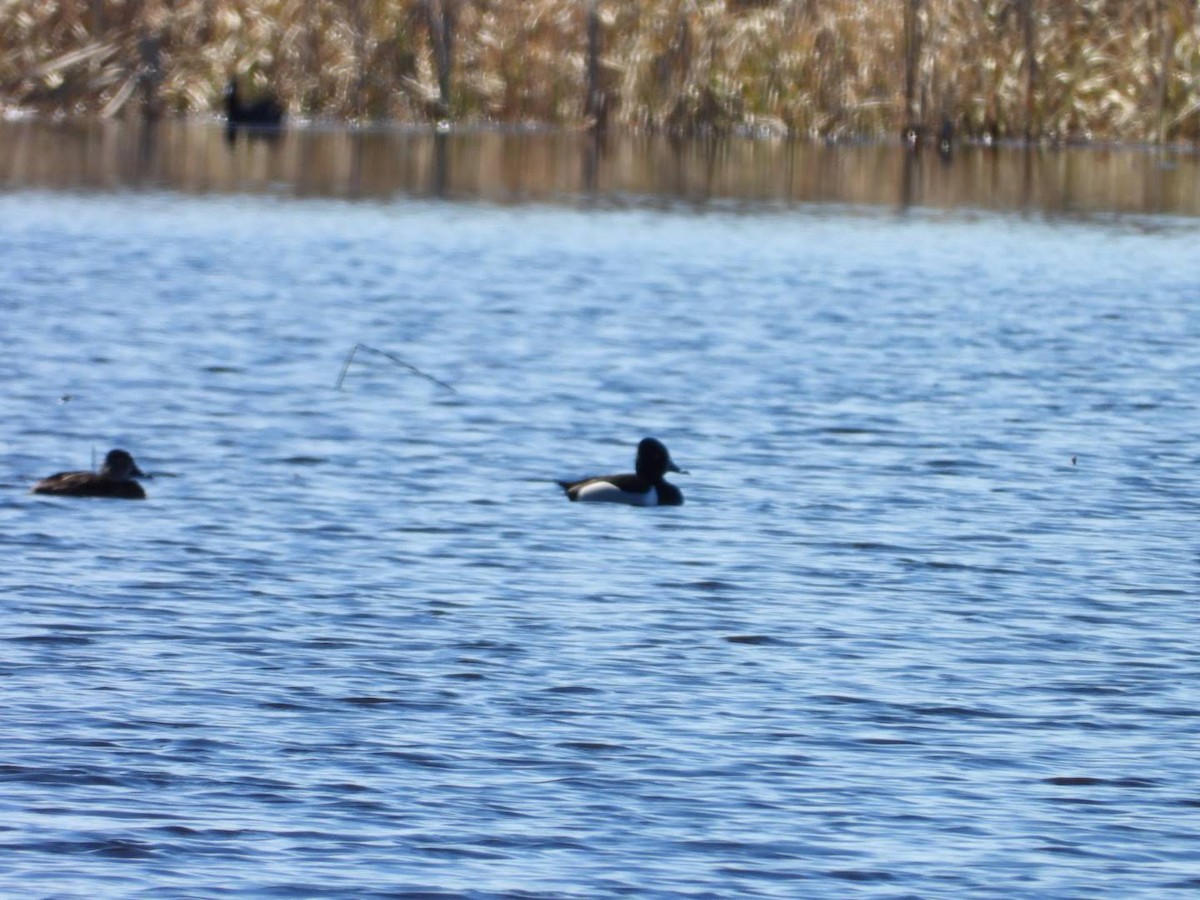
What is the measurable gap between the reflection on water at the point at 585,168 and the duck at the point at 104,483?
21.8 m

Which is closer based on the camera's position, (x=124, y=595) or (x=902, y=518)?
(x=124, y=595)

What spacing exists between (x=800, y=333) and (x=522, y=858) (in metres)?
15.0

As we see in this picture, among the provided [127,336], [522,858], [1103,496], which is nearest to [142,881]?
[522,858]

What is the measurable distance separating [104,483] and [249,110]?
107ft

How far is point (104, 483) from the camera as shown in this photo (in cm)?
1326

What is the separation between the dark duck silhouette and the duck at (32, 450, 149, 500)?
104 ft

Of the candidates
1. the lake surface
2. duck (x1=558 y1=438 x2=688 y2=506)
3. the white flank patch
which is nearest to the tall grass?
the lake surface

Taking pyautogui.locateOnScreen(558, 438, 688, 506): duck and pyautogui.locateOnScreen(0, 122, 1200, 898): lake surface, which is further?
pyautogui.locateOnScreen(558, 438, 688, 506): duck

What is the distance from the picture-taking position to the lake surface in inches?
302

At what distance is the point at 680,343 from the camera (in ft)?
70.5

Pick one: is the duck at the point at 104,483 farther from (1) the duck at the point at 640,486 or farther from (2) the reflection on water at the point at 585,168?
(2) the reflection on water at the point at 585,168

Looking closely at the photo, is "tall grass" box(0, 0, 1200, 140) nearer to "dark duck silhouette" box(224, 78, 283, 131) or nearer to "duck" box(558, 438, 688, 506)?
"dark duck silhouette" box(224, 78, 283, 131)

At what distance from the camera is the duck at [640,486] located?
45.0 feet

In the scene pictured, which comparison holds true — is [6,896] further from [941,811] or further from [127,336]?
[127,336]
